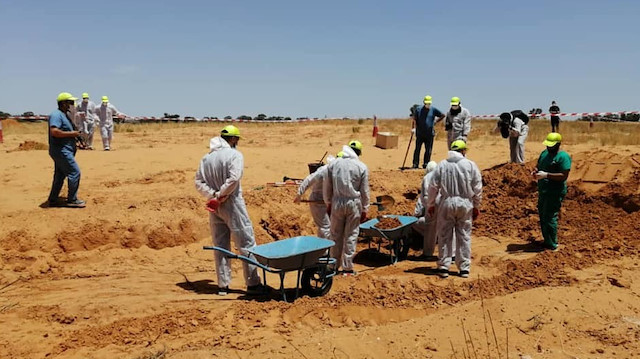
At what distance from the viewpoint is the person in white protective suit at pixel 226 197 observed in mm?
6965

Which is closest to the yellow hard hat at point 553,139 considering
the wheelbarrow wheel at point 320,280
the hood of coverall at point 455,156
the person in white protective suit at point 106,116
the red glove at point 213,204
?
the hood of coverall at point 455,156

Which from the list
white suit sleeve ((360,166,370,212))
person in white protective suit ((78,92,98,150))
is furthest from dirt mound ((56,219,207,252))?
person in white protective suit ((78,92,98,150))

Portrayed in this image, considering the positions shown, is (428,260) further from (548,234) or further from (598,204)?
(598,204)

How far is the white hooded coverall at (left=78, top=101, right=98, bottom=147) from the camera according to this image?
57.2ft

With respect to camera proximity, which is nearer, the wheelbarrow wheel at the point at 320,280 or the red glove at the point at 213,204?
the red glove at the point at 213,204

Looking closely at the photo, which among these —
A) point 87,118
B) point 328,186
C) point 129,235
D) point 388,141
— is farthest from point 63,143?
point 388,141

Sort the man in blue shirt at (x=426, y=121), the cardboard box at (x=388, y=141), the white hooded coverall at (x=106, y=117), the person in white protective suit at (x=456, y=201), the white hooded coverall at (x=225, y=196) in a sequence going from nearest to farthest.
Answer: the white hooded coverall at (x=225, y=196) → the person in white protective suit at (x=456, y=201) → the man in blue shirt at (x=426, y=121) → the white hooded coverall at (x=106, y=117) → the cardboard box at (x=388, y=141)

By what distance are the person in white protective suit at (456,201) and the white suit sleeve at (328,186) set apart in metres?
1.40

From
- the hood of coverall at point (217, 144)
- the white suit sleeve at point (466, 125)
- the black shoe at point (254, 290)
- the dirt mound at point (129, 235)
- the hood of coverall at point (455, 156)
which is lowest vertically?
the black shoe at point (254, 290)

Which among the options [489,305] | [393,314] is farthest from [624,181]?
[393,314]

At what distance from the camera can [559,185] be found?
863 centimetres

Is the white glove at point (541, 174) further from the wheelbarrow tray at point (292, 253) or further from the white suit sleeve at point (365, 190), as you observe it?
the wheelbarrow tray at point (292, 253)

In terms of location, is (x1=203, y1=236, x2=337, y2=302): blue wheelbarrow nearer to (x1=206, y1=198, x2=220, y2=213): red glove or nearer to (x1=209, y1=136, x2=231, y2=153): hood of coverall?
(x1=206, y1=198, x2=220, y2=213): red glove

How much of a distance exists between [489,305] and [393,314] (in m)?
1.10
